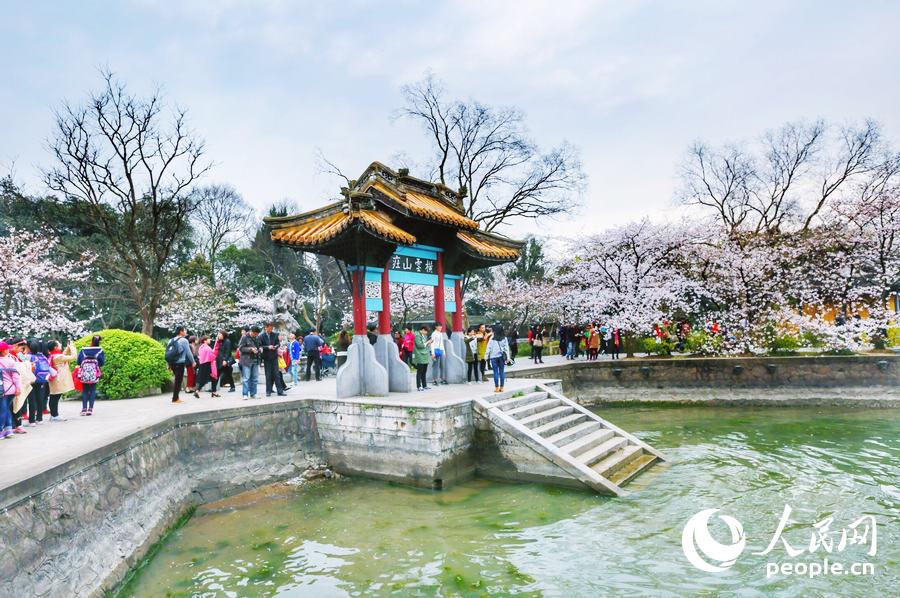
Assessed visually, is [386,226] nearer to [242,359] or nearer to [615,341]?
[242,359]

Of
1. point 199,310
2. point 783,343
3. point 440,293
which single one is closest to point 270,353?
point 440,293

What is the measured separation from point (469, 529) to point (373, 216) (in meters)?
6.38

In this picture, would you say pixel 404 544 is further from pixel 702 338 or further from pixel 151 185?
pixel 151 185

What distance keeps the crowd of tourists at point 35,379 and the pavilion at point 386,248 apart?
4.10 metres

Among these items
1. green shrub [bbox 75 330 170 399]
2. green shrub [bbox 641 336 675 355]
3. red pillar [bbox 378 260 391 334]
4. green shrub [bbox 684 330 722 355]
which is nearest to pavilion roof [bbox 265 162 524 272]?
red pillar [bbox 378 260 391 334]

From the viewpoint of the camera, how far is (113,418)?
9.59 m

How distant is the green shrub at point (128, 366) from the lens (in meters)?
12.5

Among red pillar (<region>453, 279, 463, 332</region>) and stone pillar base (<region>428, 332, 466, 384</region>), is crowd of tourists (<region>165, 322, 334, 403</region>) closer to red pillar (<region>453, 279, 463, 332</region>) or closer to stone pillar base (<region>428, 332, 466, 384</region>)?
stone pillar base (<region>428, 332, 466, 384</region>)

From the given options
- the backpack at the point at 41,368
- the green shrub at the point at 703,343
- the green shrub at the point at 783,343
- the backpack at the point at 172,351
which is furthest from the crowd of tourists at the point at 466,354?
the green shrub at the point at 783,343

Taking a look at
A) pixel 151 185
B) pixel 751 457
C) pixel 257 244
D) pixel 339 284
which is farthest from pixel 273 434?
pixel 257 244

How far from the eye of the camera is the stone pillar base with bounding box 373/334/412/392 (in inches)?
460

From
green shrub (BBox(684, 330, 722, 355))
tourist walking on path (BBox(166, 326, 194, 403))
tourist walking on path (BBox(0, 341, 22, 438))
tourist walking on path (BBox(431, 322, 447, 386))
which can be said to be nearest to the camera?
tourist walking on path (BBox(0, 341, 22, 438))

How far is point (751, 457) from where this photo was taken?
10.5 m

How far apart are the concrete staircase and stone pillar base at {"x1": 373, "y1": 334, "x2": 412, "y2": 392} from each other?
215 cm
